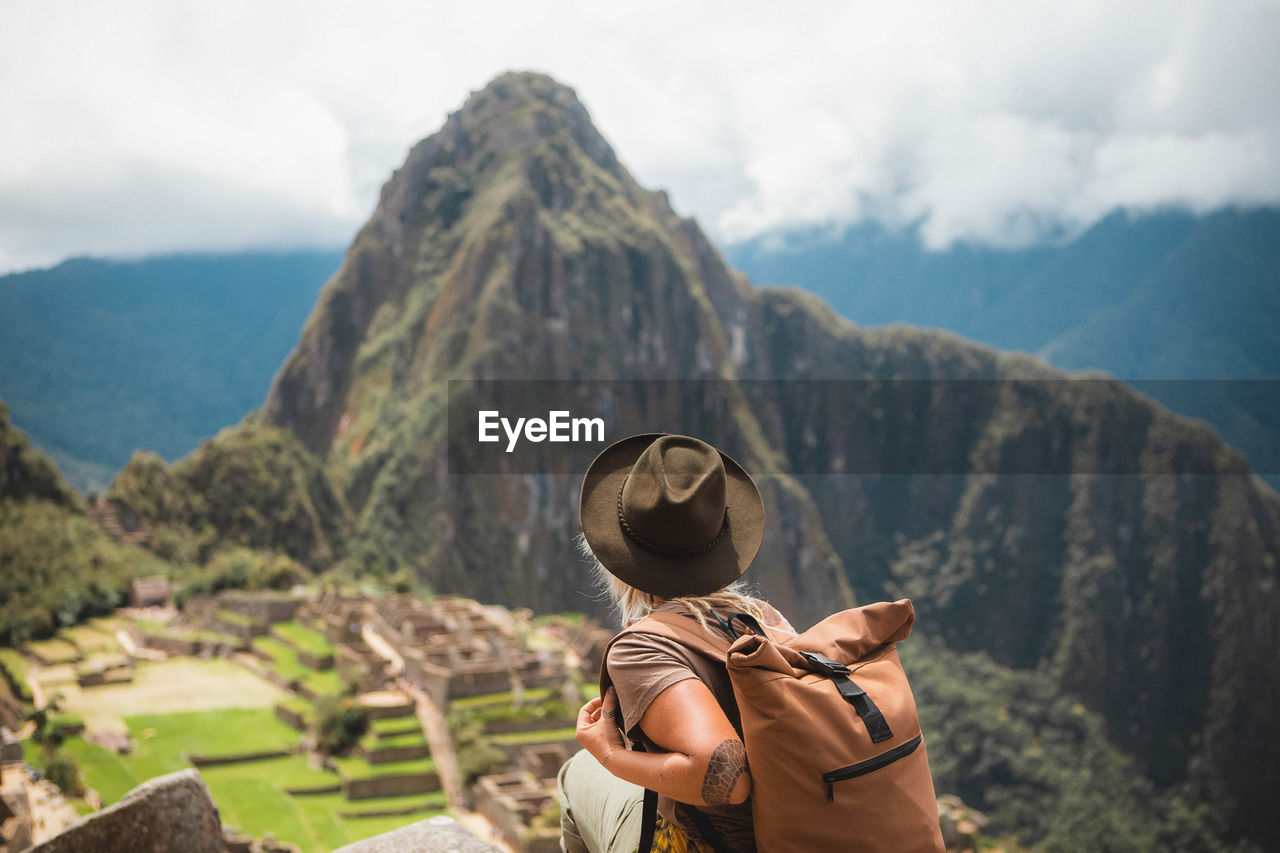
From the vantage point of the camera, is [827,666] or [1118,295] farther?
[1118,295]

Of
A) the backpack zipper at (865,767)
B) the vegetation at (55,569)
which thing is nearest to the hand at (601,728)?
the backpack zipper at (865,767)

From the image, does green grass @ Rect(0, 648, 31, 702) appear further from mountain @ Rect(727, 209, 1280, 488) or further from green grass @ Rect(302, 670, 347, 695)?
mountain @ Rect(727, 209, 1280, 488)

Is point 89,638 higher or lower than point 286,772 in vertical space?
higher

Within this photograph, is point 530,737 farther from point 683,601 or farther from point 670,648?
point 670,648

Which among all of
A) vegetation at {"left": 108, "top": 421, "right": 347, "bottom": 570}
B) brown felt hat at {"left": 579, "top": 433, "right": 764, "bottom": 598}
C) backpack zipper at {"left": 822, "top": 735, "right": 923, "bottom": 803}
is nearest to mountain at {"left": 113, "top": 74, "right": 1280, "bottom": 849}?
vegetation at {"left": 108, "top": 421, "right": 347, "bottom": 570}

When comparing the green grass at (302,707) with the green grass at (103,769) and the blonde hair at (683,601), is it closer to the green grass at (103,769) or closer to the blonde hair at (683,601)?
the green grass at (103,769)

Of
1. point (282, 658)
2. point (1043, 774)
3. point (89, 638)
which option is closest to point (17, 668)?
point (89, 638)
